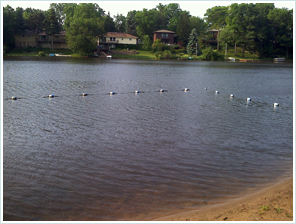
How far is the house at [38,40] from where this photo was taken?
100m

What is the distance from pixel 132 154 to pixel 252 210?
19.2 ft

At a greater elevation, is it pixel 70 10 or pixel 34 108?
pixel 70 10

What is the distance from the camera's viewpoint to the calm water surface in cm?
858

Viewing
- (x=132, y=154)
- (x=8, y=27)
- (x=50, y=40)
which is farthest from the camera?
(x=50, y=40)

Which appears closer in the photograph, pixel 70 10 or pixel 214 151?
pixel 214 151

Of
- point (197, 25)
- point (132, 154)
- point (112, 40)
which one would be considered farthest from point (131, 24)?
point (132, 154)

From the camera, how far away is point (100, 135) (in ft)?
48.4

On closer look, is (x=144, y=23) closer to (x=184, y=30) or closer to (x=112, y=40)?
(x=184, y=30)

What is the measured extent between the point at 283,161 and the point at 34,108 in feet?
53.2

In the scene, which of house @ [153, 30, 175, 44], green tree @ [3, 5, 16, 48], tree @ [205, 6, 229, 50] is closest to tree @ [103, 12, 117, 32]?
house @ [153, 30, 175, 44]

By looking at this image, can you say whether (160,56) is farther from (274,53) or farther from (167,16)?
(167,16)

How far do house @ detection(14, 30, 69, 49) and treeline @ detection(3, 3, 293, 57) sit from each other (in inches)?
96.3

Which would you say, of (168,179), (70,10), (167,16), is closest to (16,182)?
(168,179)

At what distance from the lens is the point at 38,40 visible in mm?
100750
